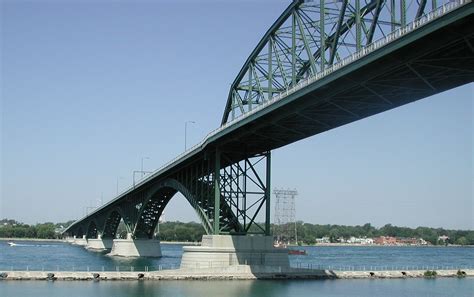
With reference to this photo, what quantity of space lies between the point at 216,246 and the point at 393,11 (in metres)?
34.9

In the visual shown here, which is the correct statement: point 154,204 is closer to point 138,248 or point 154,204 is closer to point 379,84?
point 138,248

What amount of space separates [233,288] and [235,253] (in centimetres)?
1046

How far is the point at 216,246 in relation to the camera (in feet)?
218

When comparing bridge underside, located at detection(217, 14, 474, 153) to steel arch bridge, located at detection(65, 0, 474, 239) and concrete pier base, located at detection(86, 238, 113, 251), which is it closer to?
steel arch bridge, located at detection(65, 0, 474, 239)

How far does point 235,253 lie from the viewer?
66188mm

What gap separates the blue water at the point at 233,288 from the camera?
51281 mm

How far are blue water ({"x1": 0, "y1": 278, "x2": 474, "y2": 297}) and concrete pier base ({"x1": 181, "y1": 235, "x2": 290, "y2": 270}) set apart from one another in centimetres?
531

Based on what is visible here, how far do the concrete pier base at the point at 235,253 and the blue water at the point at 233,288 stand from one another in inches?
209

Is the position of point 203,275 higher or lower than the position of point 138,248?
lower

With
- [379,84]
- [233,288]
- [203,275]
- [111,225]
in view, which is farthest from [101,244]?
[379,84]

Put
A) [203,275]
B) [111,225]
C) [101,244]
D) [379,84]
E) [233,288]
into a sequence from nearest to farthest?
[379,84], [233,288], [203,275], [111,225], [101,244]

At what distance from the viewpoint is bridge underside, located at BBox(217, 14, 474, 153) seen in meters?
35.3

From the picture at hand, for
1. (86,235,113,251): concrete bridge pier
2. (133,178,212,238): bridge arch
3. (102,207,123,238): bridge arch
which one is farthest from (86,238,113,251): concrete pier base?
(133,178,212,238): bridge arch

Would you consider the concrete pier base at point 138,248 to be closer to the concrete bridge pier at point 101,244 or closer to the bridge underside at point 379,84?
the concrete bridge pier at point 101,244
